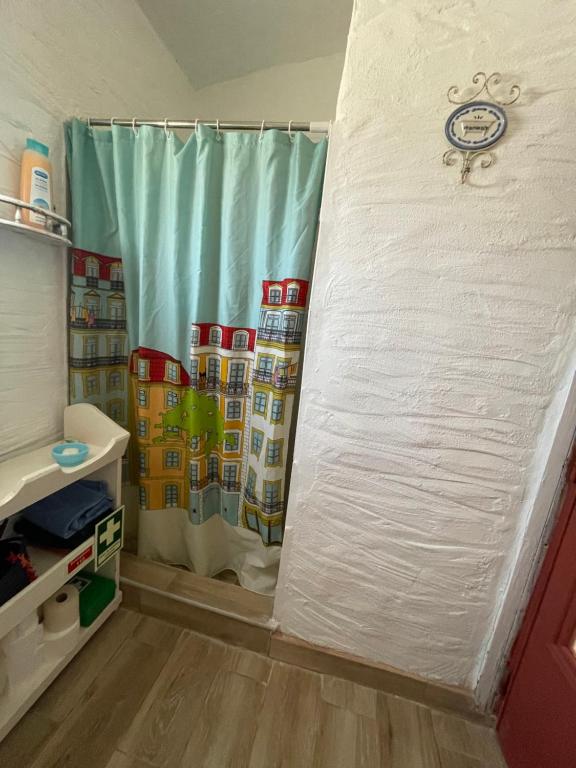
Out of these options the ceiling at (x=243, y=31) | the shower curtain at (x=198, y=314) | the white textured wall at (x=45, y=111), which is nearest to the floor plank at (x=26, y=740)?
the shower curtain at (x=198, y=314)

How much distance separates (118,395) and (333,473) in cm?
89

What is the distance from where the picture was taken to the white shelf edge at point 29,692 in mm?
742

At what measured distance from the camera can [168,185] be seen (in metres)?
0.96

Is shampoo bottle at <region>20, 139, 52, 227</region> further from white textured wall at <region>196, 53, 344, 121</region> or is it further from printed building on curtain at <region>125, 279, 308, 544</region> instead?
white textured wall at <region>196, 53, 344, 121</region>

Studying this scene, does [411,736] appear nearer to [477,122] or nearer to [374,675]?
[374,675]

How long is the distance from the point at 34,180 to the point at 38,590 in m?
1.06

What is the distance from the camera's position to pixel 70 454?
87 centimetres

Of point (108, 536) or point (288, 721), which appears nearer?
point (288, 721)

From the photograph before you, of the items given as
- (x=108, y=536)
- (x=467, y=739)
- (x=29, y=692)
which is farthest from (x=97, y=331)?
(x=467, y=739)

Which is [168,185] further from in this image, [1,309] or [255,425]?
[255,425]

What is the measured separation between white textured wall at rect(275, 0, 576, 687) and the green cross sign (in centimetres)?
58

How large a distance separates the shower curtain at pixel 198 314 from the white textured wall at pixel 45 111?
0.07 metres

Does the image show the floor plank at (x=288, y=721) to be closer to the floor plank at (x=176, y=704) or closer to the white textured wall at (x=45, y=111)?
the floor plank at (x=176, y=704)

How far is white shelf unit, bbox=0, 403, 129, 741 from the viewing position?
0.71 m
